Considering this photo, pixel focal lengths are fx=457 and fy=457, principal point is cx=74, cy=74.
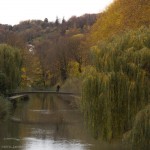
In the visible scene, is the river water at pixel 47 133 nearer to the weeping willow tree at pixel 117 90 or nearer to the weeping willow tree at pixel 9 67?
the weeping willow tree at pixel 117 90

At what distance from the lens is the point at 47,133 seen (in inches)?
1063

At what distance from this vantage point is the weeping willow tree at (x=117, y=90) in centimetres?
1525

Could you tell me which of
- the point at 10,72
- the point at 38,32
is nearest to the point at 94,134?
the point at 10,72

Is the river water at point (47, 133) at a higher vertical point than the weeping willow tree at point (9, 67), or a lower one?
lower

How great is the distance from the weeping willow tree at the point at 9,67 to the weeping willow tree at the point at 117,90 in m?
26.7

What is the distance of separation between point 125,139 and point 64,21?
12330cm

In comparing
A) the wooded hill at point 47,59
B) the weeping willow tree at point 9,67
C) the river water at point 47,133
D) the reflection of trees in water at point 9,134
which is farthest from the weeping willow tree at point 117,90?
the wooded hill at point 47,59

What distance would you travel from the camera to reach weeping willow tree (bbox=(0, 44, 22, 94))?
42.4 m

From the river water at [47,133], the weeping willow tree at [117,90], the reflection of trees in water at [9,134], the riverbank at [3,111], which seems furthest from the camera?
the riverbank at [3,111]

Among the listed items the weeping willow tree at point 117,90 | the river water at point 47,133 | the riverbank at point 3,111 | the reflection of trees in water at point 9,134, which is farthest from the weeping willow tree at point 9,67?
the weeping willow tree at point 117,90

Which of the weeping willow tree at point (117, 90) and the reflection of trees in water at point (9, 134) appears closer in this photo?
the weeping willow tree at point (117, 90)

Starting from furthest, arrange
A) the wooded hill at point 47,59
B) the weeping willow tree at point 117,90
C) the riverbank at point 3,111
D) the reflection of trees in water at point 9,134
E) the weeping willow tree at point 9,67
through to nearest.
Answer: the wooded hill at point 47,59, the weeping willow tree at point 9,67, the riverbank at point 3,111, the reflection of trees in water at point 9,134, the weeping willow tree at point 117,90

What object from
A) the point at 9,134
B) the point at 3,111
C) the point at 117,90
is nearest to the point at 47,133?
the point at 9,134

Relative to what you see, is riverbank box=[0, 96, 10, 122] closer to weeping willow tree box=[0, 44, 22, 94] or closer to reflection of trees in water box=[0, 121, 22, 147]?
reflection of trees in water box=[0, 121, 22, 147]
